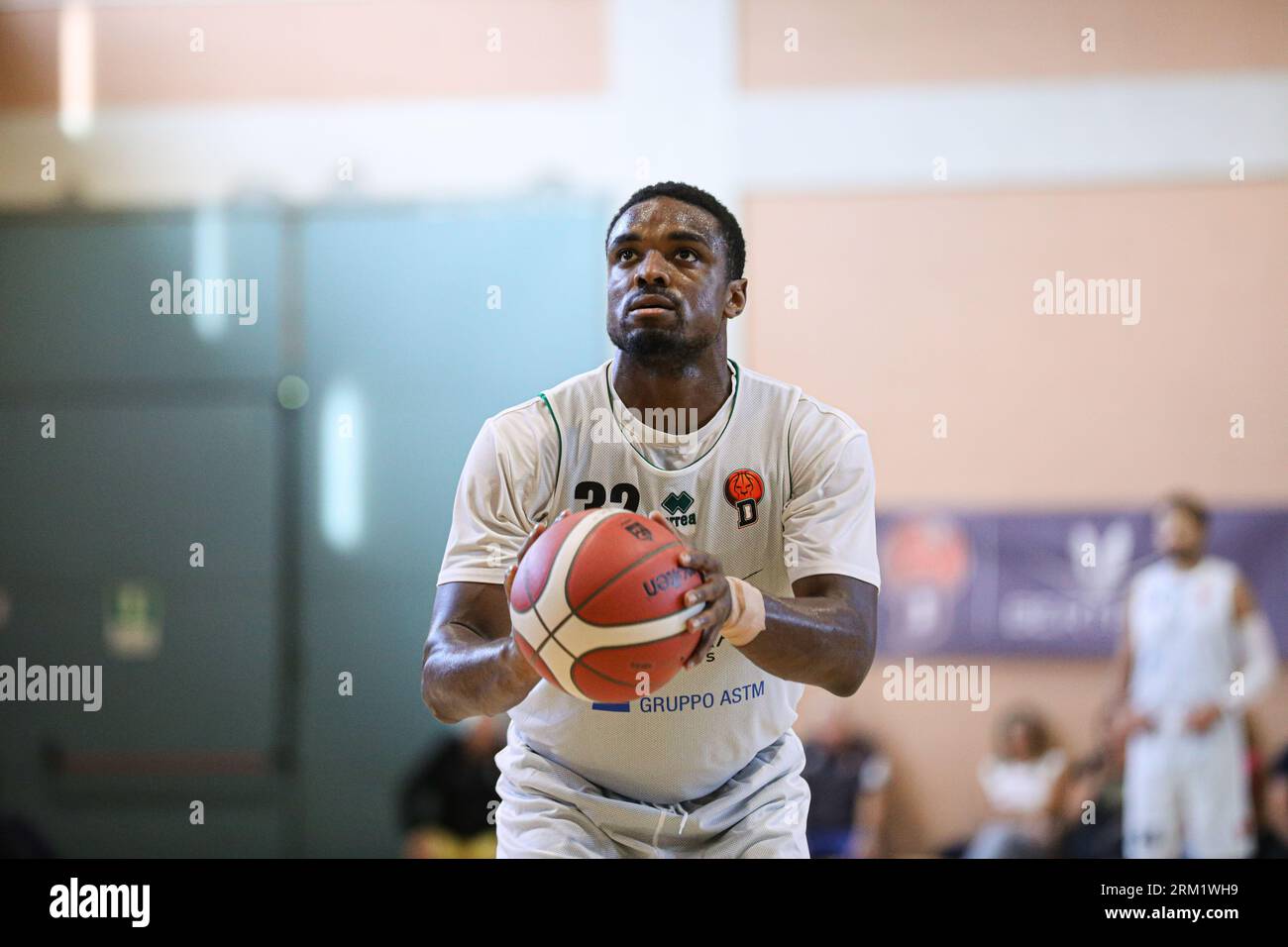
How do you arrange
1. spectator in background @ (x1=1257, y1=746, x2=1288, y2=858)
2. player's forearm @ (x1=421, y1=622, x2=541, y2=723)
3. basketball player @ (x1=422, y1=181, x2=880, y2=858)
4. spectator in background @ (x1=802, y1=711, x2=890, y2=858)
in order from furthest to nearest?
spectator in background @ (x1=802, y1=711, x2=890, y2=858)
spectator in background @ (x1=1257, y1=746, x2=1288, y2=858)
basketball player @ (x1=422, y1=181, x2=880, y2=858)
player's forearm @ (x1=421, y1=622, x2=541, y2=723)

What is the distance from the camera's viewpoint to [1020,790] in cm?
461

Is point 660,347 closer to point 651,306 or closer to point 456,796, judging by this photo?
point 651,306

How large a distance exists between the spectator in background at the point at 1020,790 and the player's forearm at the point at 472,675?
2964 mm

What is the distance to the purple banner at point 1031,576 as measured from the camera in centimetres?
474

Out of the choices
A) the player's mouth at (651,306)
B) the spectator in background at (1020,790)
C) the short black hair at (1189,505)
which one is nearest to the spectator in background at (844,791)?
the spectator in background at (1020,790)

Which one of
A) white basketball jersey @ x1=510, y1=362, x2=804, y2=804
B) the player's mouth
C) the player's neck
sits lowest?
white basketball jersey @ x1=510, y1=362, x2=804, y2=804

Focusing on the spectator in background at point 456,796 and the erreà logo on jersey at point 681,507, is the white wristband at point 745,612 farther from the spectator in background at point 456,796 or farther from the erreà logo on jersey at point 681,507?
the spectator in background at point 456,796

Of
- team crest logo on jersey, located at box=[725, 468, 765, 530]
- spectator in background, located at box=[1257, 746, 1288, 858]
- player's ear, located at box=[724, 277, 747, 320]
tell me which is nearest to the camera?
team crest logo on jersey, located at box=[725, 468, 765, 530]

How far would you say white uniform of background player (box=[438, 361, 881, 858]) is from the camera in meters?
2.32

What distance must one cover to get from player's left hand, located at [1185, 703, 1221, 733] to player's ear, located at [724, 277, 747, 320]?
113 inches

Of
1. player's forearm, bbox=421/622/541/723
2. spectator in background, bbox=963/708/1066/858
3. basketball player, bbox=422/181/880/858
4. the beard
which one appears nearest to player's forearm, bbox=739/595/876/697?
basketball player, bbox=422/181/880/858

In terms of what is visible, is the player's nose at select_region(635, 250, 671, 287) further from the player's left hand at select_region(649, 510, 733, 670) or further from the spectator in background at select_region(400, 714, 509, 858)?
the spectator in background at select_region(400, 714, 509, 858)

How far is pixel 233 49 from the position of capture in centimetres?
511
